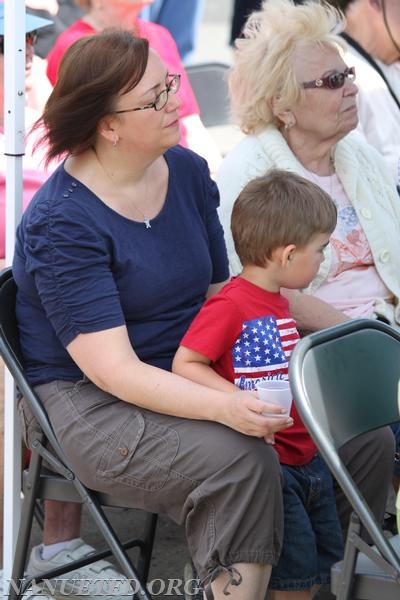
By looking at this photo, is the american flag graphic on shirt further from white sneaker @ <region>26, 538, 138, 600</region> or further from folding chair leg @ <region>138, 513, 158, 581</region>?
white sneaker @ <region>26, 538, 138, 600</region>

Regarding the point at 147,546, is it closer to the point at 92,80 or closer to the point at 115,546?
the point at 115,546

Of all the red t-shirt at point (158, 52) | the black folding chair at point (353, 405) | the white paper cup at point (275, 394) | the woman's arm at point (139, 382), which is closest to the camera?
the black folding chair at point (353, 405)

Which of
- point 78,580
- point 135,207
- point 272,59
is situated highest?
point 272,59

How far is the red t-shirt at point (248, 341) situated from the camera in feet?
8.87

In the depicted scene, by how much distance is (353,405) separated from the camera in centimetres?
252

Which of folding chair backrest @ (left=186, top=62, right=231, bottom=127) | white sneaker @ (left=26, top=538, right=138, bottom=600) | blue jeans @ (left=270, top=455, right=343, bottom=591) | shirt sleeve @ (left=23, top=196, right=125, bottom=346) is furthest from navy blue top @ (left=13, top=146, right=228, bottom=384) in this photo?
folding chair backrest @ (left=186, top=62, right=231, bottom=127)

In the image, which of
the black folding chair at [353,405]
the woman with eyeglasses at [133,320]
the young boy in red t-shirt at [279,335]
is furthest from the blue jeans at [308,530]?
the black folding chair at [353,405]

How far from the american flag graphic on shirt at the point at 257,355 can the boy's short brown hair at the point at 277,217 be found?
176 millimetres

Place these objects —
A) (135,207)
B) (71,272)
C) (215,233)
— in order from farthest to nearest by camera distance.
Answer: (215,233)
(135,207)
(71,272)

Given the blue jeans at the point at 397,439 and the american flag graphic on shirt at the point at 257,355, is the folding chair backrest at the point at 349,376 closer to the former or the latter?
the american flag graphic on shirt at the point at 257,355

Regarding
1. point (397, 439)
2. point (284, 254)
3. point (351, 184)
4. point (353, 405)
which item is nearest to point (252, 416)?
point (353, 405)

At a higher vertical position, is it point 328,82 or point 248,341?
point 328,82

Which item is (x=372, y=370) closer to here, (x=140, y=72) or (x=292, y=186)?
(x=292, y=186)

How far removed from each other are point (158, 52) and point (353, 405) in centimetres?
258
